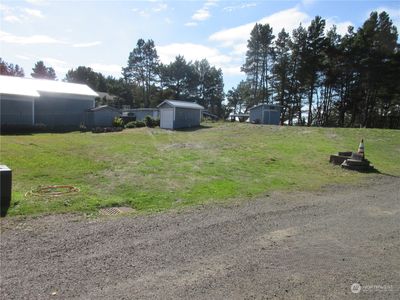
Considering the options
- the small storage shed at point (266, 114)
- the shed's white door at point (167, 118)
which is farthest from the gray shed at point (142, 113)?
the small storage shed at point (266, 114)

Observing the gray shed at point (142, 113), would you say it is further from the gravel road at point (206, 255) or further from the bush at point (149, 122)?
the gravel road at point (206, 255)

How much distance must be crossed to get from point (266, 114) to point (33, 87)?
25036 millimetres

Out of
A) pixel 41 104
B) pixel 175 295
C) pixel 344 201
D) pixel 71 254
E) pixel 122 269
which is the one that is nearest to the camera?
pixel 175 295

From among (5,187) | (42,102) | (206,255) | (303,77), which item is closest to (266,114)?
(303,77)

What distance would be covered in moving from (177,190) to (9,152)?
908 cm

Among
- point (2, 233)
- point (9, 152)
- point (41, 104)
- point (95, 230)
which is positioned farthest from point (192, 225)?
point (41, 104)

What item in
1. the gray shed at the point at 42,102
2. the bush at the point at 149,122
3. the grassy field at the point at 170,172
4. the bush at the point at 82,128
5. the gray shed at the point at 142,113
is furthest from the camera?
the gray shed at the point at 142,113

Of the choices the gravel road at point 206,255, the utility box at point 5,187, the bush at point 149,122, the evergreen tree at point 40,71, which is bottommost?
the gravel road at point 206,255

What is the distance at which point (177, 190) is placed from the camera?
29.2 feet

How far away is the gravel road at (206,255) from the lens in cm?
378

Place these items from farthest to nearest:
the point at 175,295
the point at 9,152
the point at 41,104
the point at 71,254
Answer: the point at 41,104, the point at 9,152, the point at 71,254, the point at 175,295

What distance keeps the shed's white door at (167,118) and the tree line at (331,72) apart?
71.6 ft

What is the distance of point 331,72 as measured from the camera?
4253 centimetres

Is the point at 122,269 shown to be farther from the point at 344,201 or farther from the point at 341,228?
the point at 344,201
